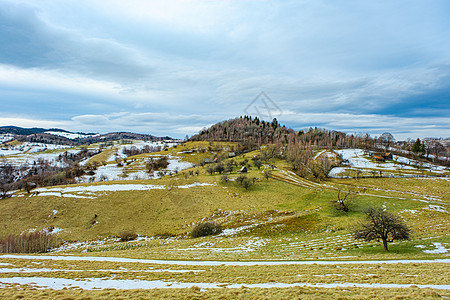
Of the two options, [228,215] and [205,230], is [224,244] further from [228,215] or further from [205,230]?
[228,215]

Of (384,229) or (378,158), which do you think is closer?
(384,229)

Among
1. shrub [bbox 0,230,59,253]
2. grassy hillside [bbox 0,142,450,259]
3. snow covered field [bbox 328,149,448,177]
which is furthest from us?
snow covered field [bbox 328,149,448,177]

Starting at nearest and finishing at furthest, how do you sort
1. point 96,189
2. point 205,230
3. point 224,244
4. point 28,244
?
point 224,244 → point 28,244 → point 205,230 → point 96,189

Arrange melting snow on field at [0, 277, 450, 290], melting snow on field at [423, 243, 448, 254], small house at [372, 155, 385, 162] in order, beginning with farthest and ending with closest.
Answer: small house at [372, 155, 385, 162] < melting snow on field at [423, 243, 448, 254] < melting snow on field at [0, 277, 450, 290]

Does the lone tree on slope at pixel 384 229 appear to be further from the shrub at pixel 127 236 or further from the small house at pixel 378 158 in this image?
the small house at pixel 378 158

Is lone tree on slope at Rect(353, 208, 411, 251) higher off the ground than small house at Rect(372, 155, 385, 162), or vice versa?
small house at Rect(372, 155, 385, 162)

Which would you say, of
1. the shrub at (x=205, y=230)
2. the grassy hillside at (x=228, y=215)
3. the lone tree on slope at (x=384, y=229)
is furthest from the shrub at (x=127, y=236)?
the lone tree on slope at (x=384, y=229)

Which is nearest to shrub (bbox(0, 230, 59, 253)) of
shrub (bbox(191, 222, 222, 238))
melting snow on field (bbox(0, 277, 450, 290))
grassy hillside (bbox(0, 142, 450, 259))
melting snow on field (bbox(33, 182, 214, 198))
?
grassy hillside (bbox(0, 142, 450, 259))

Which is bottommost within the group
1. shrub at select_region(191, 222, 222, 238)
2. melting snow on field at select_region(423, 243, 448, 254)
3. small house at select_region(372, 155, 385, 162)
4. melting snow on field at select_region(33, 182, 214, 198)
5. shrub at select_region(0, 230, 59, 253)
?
shrub at select_region(0, 230, 59, 253)

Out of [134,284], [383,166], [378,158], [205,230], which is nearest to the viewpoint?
[134,284]

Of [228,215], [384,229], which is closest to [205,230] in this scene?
[228,215]

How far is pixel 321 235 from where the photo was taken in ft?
112

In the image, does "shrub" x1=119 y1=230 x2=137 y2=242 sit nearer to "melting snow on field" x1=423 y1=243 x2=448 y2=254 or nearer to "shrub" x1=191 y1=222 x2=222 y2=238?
"shrub" x1=191 y1=222 x2=222 y2=238

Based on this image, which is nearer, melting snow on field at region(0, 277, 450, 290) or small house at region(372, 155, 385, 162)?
melting snow on field at region(0, 277, 450, 290)
